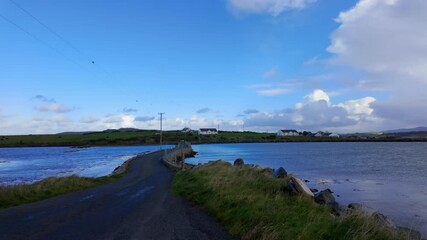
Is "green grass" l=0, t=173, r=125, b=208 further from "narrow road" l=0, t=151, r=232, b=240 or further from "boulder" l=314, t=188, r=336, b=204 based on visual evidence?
"boulder" l=314, t=188, r=336, b=204

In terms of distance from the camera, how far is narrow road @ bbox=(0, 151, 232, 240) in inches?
500

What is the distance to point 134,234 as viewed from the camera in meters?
12.6

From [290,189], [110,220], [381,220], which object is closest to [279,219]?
Result: [381,220]

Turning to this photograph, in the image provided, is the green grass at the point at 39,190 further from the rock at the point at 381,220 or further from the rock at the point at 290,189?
the rock at the point at 381,220

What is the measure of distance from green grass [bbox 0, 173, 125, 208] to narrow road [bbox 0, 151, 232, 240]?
1.23 meters

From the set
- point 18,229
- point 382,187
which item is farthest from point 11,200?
point 382,187

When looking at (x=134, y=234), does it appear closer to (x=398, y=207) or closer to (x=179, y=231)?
(x=179, y=231)

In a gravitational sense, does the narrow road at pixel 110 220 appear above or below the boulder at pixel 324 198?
above

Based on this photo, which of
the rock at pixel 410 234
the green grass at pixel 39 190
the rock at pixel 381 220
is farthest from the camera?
the green grass at pixel 39 190

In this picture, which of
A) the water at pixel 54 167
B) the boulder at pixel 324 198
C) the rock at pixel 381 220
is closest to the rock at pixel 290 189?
the boulder at pixel 324 198

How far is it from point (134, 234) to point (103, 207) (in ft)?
23.9

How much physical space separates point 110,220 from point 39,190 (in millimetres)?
11492

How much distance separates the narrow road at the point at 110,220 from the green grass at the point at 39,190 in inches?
48.5

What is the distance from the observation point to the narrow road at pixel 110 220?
12711mm
